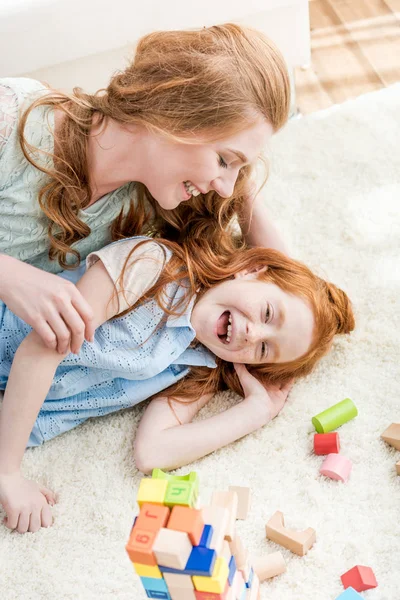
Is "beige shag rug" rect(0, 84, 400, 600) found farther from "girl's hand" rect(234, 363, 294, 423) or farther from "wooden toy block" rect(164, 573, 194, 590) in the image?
"wooden toy block" rect(164, 573, 194, 590)

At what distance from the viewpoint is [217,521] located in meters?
0.74

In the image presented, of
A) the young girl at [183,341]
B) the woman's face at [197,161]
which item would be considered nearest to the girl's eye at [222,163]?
the woman's face at [197,161]

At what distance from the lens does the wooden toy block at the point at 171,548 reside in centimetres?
68

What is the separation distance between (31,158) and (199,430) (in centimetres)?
56

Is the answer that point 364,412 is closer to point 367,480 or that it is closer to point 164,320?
point 367,480

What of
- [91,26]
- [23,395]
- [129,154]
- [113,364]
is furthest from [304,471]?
[91,26]

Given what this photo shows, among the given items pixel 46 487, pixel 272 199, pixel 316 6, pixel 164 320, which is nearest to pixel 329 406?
pixel 164 320

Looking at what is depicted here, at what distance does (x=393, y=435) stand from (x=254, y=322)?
304mm

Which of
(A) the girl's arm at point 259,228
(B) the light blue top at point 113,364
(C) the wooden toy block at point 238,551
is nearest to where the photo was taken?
(C) the wooden toy block at point 238,551

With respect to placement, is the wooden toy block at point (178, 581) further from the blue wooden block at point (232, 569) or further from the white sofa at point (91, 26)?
the white sofa at point (91, 26)

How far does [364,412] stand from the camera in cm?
126

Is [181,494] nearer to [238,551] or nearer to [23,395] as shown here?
[238,551]

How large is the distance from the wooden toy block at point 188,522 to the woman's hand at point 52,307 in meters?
0.43

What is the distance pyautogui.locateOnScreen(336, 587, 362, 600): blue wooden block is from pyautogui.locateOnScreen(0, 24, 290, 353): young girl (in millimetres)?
522
